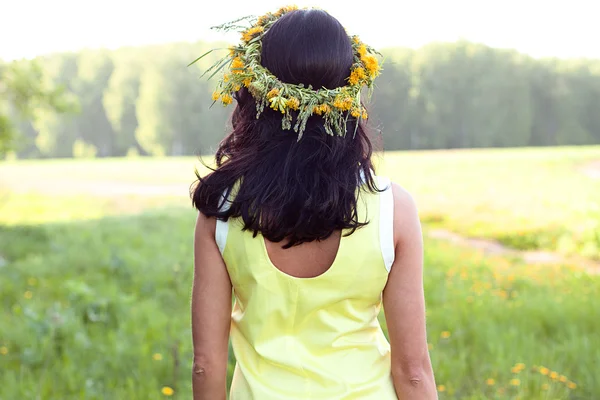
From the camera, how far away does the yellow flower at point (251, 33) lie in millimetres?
1583

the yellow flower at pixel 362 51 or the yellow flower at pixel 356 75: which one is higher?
the yellow flower at pixel 362 51

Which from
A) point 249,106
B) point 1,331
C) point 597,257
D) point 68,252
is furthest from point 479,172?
point 249,106

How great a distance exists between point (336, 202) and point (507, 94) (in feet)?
207

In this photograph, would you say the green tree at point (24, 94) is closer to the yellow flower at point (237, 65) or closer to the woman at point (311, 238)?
the yellow flower at point (237, 65)

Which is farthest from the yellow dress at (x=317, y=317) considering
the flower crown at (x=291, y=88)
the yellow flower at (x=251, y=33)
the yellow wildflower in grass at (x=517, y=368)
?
the yellow wildflower in grass at (x=517, y=368)

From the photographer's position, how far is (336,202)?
1.41 m

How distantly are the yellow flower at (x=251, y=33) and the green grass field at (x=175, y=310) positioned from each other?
1.49ft

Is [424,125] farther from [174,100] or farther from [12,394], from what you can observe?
[12,394]

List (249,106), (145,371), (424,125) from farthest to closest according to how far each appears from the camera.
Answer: (424,125), (145,371), (249,106)

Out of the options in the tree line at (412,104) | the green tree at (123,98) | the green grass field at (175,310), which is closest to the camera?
the green grass field at (175,310)

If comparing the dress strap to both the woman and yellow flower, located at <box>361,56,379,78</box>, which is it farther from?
yellow flower, located at <box>361,56,379,78</box>

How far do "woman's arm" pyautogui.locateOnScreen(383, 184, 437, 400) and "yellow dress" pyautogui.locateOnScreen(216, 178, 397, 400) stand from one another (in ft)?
0.11

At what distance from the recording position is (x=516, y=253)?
978 centimetres

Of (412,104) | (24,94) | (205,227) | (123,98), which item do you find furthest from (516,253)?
(123,98)
